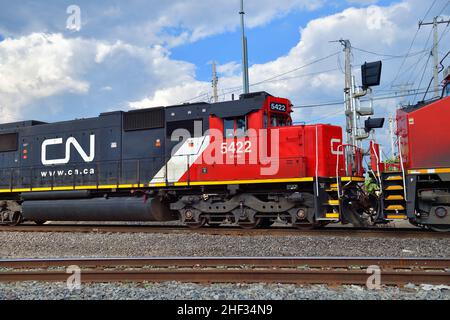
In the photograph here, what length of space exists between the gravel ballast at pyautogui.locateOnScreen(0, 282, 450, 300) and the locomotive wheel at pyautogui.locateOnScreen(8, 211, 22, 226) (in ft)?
34.0

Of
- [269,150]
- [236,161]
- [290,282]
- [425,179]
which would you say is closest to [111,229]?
[236,161]

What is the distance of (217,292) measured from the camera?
5.01m

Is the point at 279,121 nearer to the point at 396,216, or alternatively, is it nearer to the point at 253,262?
the point at 396,216

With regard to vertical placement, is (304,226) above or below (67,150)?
below

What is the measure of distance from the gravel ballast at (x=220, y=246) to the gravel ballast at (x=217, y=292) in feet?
8.87

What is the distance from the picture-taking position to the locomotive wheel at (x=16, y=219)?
579 inches

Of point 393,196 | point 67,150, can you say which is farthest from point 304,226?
point 67,150

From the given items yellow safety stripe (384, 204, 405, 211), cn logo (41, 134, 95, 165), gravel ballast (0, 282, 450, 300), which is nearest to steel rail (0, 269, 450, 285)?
gravel ballast (0, 282, 450, 300)

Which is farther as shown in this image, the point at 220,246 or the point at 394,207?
the point at 394,207

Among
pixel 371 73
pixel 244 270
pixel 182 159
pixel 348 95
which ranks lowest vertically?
pixel 244 270

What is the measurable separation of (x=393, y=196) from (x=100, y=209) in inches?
333

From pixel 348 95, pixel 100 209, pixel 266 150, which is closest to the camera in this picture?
pixel 266 150
